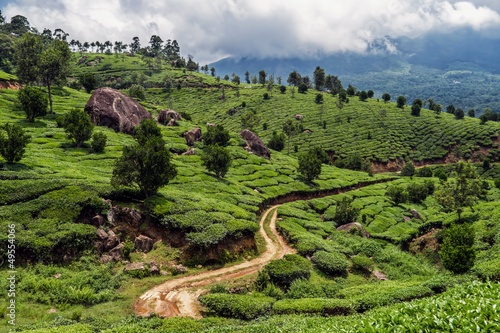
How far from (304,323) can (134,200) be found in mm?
21970

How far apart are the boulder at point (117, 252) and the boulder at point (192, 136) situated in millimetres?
43159

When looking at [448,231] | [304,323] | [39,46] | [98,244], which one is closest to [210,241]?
[98,244]

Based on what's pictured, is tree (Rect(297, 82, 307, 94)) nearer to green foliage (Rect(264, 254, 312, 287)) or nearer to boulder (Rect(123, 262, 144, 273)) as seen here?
green foliage (Rect(264, 254, 312, 287))

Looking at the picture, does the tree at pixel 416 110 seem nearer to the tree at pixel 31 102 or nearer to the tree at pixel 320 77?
the tree at pixel 320 77

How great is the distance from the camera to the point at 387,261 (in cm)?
2933

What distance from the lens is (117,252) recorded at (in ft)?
70.4

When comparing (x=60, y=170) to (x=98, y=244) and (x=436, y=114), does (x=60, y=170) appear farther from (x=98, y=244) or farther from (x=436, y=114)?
(x=436, y=114)

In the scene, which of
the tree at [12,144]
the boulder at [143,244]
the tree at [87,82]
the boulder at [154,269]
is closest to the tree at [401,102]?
the tree at [87,82]

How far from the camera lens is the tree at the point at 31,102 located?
4775 cm

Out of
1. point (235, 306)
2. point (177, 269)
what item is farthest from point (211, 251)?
point (235, 306)

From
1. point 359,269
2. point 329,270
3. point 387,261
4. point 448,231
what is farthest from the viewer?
point 387,261

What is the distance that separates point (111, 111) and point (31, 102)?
14.4 meters

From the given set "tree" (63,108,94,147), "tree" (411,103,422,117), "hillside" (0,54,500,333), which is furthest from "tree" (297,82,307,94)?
"tree" (63,108,94,147)

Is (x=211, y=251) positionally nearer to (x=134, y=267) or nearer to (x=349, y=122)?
A: (x=134, y=267)
